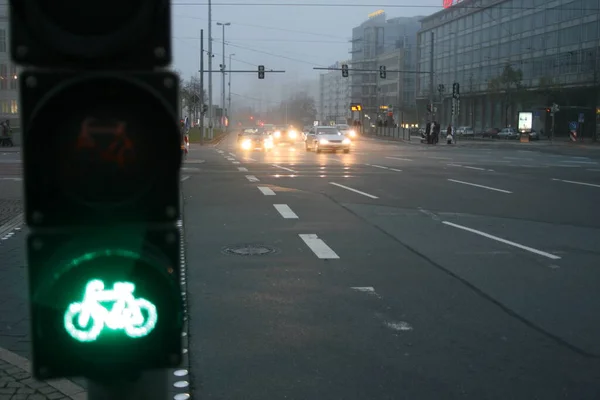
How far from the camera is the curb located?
4.46 metres

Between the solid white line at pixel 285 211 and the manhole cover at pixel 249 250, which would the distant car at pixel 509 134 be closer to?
the solid white line at pixel 285 211

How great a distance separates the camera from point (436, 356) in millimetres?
5371

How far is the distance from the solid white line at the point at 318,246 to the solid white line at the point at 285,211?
2060mm

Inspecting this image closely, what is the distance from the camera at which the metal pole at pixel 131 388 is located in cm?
171

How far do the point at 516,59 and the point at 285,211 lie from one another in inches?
2851

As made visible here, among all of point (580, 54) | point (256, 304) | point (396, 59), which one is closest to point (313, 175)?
point (256, 304)

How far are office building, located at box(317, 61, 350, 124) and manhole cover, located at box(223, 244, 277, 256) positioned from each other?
153 meters

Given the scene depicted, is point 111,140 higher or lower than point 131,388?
higher

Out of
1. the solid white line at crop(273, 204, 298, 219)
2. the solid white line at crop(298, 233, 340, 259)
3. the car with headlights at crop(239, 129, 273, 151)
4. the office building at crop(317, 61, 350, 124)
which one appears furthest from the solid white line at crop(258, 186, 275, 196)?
the office building at crop(317, 61, 350, 124)

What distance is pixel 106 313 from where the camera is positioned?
172cm

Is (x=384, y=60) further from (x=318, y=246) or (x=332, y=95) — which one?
(x=318, y=246)

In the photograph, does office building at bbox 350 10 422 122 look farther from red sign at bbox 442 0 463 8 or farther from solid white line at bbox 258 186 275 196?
solid white line at bbox 258 186 275 196

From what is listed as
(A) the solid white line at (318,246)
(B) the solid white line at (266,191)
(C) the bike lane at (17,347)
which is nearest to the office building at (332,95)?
(B) the solid white line at (266,191)

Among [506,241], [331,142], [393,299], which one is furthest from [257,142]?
[393,299]
